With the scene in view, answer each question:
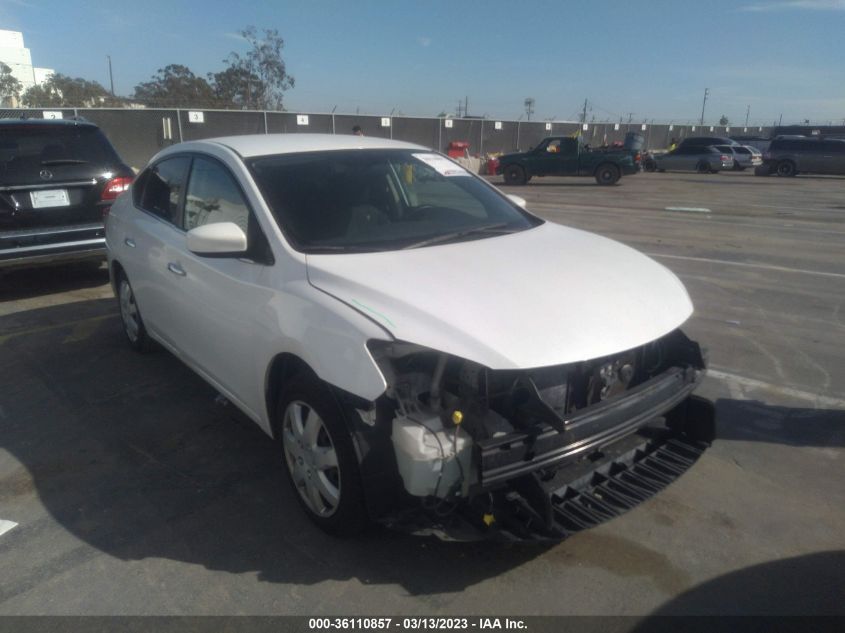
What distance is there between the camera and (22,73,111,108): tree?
145 ft

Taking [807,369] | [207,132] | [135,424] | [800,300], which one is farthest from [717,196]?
[135,424]

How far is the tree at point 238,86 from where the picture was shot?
48.1 metres

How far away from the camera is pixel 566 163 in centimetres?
2408

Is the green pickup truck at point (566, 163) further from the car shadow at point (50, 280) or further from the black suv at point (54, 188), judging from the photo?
the black suv at point (54, 188)

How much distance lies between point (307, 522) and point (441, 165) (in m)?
2.47

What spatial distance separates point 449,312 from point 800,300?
230 inches

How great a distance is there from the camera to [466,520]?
257 cm

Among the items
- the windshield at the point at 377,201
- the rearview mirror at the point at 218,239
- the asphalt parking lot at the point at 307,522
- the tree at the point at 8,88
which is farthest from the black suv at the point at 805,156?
the tree at the point at 8,88

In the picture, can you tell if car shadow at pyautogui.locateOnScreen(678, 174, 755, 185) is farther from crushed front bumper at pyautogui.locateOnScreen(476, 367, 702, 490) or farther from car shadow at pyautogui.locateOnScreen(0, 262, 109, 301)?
crushed front bumper at pyautogui.locateOnScreen(476, 367, 702, 490)

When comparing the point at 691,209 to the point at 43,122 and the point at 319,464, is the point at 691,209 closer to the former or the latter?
the point at 43,122

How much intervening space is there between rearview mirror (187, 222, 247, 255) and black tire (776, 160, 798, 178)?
30.9m

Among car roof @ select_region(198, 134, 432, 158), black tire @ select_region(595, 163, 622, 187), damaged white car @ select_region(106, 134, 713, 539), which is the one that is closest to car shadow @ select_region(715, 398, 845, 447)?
damaged white car @ select_region(106, 134, 713, 539)

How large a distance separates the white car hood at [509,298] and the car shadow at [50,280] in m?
5.99

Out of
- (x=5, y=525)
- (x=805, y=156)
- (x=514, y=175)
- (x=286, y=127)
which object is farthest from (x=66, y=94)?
(x=5, y=525)
